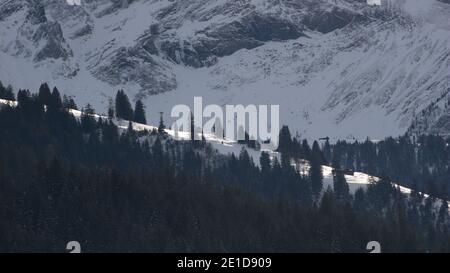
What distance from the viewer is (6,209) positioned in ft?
576

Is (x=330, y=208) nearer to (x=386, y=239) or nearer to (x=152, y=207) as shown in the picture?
(x=386, y=239)

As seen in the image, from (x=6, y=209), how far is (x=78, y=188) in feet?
41.4

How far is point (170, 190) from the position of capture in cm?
19425

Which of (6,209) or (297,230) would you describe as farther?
(297,230)

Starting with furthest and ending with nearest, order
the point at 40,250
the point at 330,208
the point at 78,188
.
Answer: the point at 330,208, the point at 78,188, the point at 40,250
